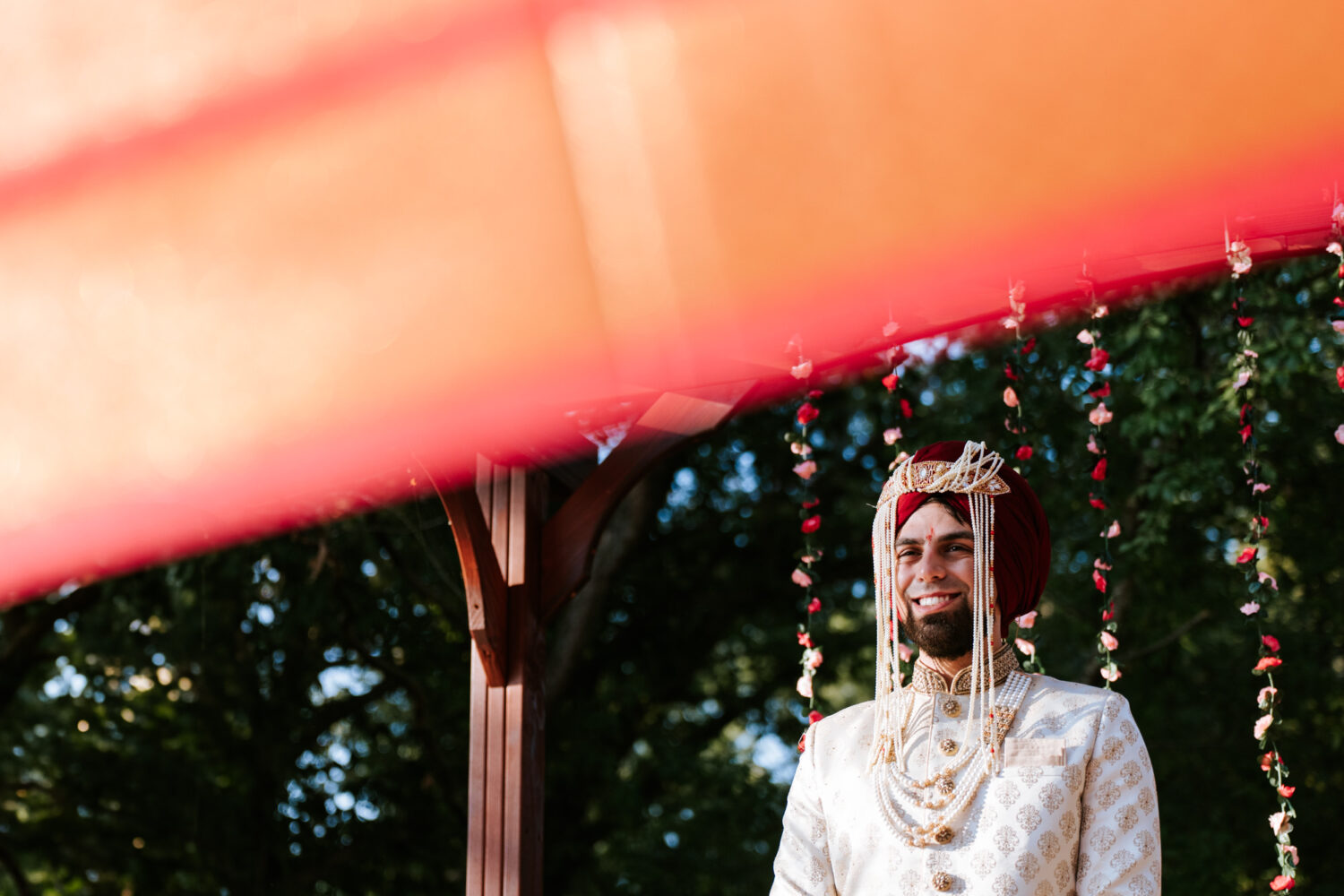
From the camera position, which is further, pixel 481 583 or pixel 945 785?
pixel 481 583

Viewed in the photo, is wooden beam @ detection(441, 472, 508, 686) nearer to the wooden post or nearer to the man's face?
the wooden post

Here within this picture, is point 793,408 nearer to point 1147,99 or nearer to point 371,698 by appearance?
point 371,698

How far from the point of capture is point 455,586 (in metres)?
6.70

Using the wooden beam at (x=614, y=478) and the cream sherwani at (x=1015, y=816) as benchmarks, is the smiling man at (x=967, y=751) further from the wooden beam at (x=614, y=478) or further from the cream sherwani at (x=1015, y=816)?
the wooden beam at (x=614, y=478)

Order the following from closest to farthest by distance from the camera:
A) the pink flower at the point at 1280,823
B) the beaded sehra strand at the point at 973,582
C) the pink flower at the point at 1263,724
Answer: the beaded sehra strand at the point at 973,582
the pink flower at the point at 1280,823
the pink flower at the point at 1263,724

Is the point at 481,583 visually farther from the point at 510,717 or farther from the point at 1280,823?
the point at 1280,823

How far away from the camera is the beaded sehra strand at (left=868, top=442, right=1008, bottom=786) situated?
6.93ft

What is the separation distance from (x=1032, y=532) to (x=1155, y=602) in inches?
195

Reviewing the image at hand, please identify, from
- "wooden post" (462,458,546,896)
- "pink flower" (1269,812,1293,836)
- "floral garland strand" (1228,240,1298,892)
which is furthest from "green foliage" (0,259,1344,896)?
"pink flower" (1269,812,1293,836)

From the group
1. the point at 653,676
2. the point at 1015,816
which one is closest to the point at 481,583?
the point at 1015,816

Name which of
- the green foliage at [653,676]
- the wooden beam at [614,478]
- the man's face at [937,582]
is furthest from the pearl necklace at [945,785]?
the green foliage at [653,676]

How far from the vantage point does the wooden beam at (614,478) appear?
3.28 metres

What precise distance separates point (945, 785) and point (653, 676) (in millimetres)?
5854

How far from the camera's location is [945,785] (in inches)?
82.4
